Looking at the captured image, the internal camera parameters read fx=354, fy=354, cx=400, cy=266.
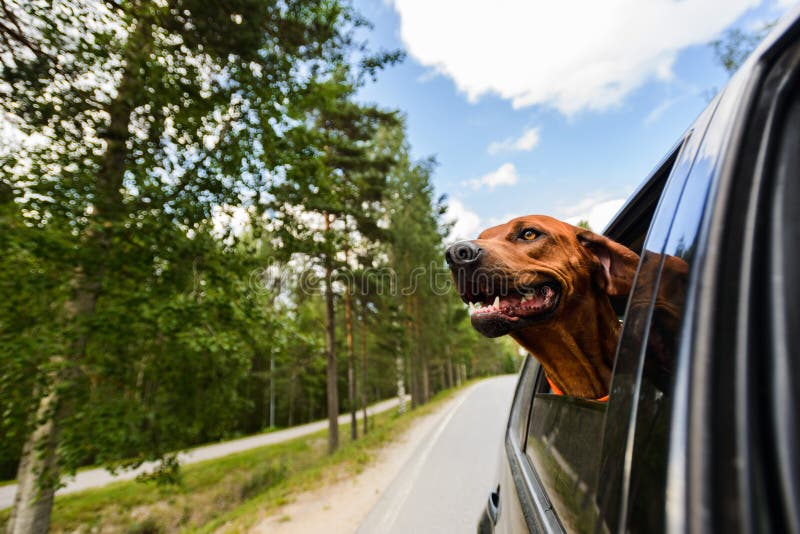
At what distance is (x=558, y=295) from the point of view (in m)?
1.71

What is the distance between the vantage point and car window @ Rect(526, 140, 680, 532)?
971 mm

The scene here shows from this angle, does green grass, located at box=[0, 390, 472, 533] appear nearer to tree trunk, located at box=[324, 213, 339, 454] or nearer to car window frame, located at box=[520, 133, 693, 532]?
tree trunk, located at box=[324, 213, 339, 454]

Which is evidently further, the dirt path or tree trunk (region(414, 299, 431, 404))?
tree trunk (region(414, 299, 431, 404))

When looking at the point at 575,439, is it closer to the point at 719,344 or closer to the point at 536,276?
the point at 536,276

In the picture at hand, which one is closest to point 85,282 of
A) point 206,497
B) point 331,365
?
point 206,497

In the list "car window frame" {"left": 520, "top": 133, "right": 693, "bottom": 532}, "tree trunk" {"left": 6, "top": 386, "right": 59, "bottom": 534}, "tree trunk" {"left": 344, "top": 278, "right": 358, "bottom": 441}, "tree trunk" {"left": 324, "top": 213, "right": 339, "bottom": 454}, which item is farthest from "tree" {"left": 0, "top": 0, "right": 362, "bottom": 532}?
"tree trunk" {"left": 344, "top": 278, "right": 358, "bottom": 441}

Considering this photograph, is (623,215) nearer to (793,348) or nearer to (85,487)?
(793,348)

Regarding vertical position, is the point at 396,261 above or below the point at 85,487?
above

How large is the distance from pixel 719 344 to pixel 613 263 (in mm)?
1318

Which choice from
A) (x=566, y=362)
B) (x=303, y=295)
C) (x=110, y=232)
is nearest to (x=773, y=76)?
(x=566, y=362)

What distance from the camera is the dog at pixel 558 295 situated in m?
1.68

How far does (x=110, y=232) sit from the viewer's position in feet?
15.8

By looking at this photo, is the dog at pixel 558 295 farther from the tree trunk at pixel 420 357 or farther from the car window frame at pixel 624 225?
the tree trunk at pixel 420 357

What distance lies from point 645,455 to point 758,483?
0.26 m
